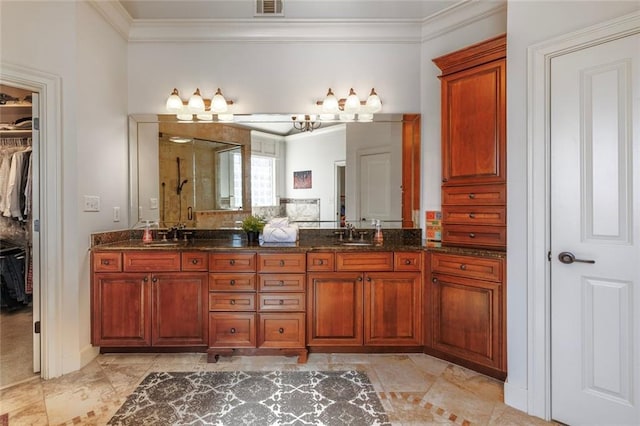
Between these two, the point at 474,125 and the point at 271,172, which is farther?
the point at 271,172

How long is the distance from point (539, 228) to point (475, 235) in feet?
1.90

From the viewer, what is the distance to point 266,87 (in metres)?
2.82

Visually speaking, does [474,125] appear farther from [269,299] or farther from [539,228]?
[269,299]

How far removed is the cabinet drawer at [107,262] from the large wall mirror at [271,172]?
569 mm

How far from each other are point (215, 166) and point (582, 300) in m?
2.91

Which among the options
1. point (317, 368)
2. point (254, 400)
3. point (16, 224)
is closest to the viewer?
point (254, 400)

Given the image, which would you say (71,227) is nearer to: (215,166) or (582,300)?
(215,166)

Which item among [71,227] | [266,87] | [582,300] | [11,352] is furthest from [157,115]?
[582,300]

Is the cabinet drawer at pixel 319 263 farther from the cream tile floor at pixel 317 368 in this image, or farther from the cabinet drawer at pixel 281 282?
the cream tile floor at pixel 317 368

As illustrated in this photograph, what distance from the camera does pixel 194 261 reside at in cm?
233

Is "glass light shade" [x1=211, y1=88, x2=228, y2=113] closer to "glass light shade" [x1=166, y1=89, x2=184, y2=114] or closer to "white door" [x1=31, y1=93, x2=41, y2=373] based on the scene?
Answer: "glass light shade" [x1=166, y1=89, x2=184, y2=114]

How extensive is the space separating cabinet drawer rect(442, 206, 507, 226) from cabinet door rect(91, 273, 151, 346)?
245 centimetres

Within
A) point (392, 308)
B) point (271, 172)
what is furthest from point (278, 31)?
point (392, 308)

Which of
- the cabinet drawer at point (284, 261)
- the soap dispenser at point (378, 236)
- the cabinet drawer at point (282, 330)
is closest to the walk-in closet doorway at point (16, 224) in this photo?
the cabinet drawer at point (282, 330)
